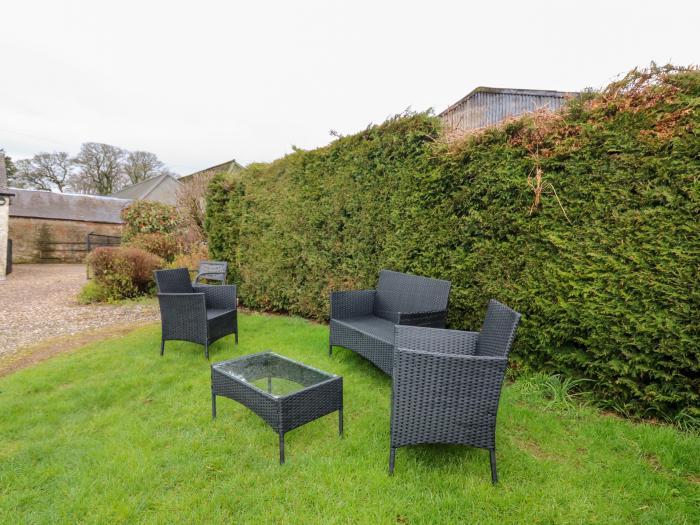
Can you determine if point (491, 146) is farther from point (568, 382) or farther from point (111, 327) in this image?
point (111, 327)

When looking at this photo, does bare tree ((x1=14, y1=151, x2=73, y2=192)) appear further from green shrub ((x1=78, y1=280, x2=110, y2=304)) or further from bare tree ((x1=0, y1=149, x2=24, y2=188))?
green shrub ((x1=78, y1=280, x2=110, y2=304))

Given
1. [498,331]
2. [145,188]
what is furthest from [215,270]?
[145,188]

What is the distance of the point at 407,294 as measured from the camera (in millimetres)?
3830

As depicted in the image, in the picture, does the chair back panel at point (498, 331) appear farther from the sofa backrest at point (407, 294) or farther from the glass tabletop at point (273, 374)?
the glass tabletop at point (273, 374)

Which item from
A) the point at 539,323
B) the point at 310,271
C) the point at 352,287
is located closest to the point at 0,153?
the point at 310,271

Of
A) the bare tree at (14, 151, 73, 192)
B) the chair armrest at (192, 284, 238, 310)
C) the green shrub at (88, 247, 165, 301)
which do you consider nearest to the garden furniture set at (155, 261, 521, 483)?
the chair armrest at (192, 284, 238, 310)

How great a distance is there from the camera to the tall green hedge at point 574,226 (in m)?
2.39

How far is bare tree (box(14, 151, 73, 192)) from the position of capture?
26062 mm

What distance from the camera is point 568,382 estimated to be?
291 cm

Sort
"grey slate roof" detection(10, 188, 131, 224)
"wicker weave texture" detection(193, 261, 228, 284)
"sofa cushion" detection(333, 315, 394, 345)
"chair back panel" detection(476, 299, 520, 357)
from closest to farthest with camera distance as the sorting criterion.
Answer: "chair back panel" detection(476, 299, 520, 357)
"sofa cushion" detection(333, 315, 394, 345)
"wicker weave texture" detection(193, 261, 228, 284)
"grey slate roof" detection(10, 188, 131, 224)

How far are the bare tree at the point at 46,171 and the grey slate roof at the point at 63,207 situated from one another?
11.1 meters

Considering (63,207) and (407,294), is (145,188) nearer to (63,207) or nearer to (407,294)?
(63,207)

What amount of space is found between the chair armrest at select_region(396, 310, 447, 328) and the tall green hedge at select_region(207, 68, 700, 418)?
0.51 metres

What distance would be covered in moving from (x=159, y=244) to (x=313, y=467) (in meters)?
9.62
